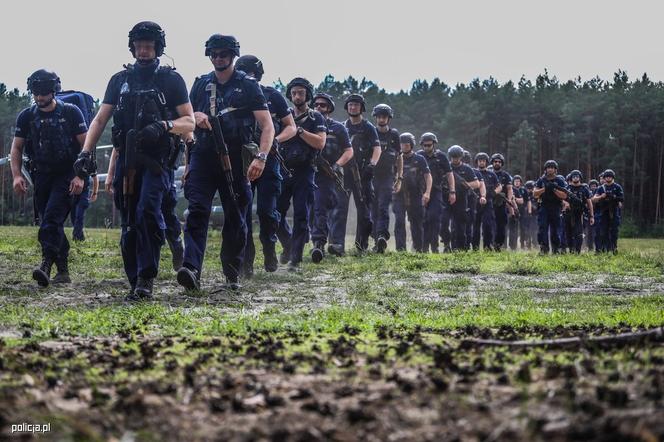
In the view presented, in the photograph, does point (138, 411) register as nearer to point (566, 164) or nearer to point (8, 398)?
point (8, 398)

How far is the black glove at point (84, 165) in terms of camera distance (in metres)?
9.05

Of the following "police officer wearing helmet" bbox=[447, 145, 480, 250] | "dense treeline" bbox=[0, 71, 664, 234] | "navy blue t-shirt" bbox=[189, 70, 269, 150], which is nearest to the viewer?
"navy blue t-shirt" bbox=[189, 70, 269, 150]

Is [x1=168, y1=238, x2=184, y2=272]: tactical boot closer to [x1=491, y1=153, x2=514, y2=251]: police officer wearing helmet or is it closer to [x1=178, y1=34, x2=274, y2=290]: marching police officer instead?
[x1=178, y1=34, x2=274, y2=290]: marching police officer

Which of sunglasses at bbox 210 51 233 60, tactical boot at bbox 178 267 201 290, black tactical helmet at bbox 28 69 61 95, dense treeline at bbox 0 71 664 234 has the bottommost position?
tactical boot at bbox 178 267 201 290

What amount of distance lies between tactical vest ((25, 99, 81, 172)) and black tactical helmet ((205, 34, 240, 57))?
2122 mm

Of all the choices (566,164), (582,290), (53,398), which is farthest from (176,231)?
(566,164)

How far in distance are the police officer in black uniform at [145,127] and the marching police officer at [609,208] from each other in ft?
60.3

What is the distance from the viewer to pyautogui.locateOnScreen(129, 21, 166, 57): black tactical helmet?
8586 mm

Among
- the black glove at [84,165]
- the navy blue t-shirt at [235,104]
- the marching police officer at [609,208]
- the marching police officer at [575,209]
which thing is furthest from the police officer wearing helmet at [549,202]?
the black glove at [84,165]

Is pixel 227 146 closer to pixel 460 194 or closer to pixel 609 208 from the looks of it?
pixel 460 194

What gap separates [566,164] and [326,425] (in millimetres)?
68488

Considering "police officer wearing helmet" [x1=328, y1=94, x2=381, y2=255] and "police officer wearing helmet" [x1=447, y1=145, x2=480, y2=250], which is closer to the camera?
"police officer wearing helmet" [x1=328, y1=94, x2=381, y2=255]

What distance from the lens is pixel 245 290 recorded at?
9805mm

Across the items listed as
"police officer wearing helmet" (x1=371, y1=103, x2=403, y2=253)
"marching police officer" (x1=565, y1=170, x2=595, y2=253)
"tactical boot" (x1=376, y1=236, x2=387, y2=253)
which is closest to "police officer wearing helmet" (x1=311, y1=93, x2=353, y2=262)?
"tactical boot" (x1=376, y1=236, x2=387, y2=253)
